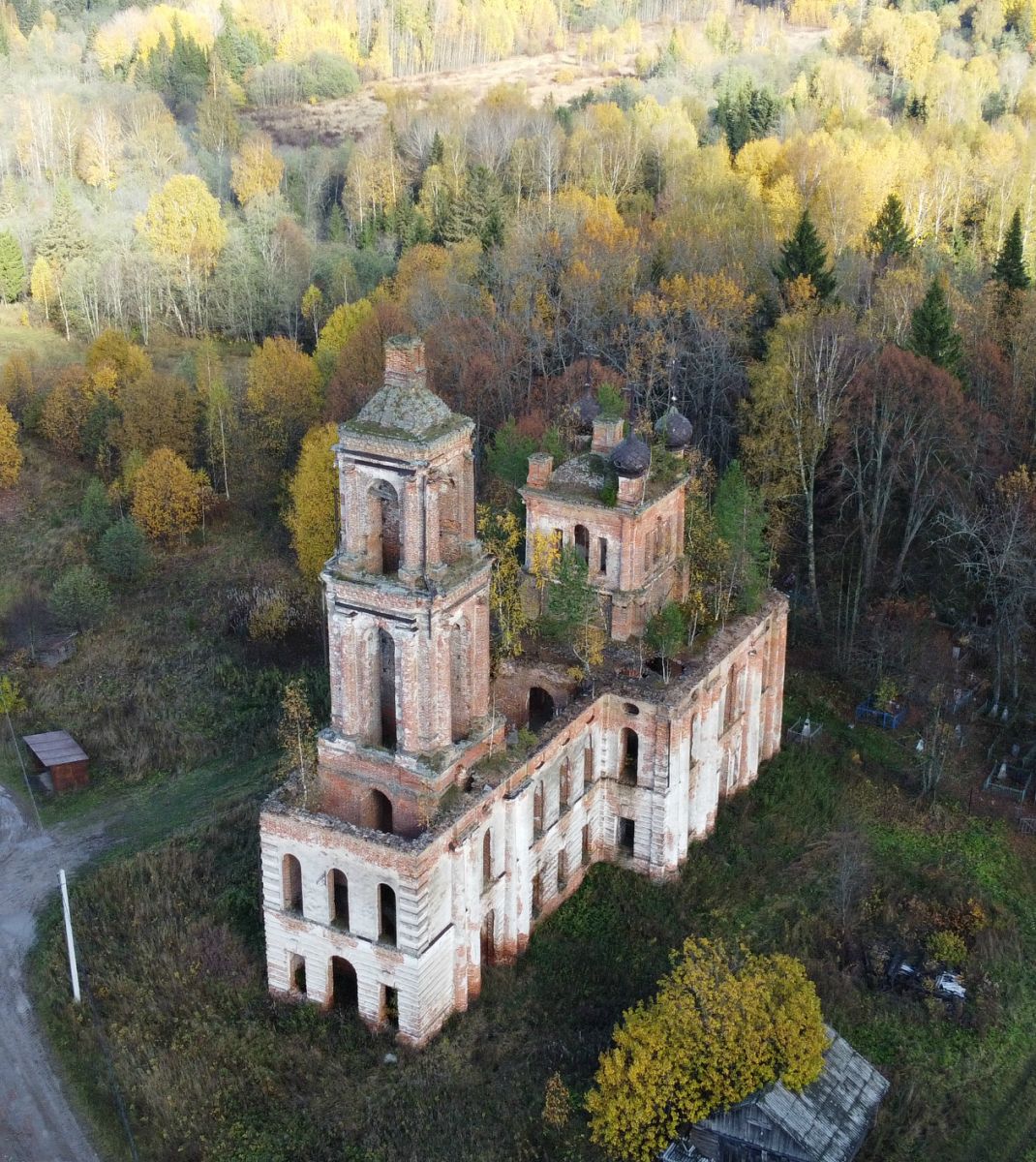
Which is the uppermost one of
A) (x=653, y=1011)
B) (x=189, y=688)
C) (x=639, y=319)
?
(x=639, y=319)

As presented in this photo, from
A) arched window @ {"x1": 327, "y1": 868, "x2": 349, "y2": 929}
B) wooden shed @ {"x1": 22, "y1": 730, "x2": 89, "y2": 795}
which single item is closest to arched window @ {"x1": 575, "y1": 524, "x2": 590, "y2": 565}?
arched window @ {"x1": 327, "y1": 868, "x2": 349, "y2": 929}

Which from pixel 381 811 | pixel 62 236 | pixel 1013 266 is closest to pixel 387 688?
pixel 381 811

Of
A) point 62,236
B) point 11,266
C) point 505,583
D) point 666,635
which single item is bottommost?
point 11,266

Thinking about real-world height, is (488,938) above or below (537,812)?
below

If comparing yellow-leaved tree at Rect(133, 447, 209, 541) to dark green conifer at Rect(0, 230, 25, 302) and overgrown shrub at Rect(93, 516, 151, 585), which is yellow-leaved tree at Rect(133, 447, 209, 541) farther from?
dark green conifer at Rect(0, 230, 25, 302)

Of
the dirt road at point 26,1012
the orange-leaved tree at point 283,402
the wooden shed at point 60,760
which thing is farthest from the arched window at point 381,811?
the orange-leaved tree at point 283,402

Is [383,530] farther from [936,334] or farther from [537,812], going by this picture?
[936,334]

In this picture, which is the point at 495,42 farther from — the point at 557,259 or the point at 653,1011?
the point at 653,1011

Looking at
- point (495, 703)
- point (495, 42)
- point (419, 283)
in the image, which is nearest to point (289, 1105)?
point (495, 703)
